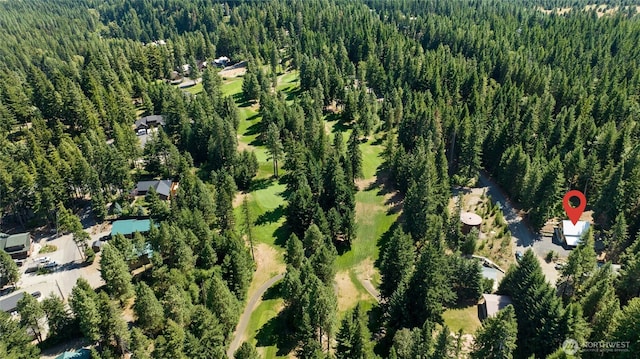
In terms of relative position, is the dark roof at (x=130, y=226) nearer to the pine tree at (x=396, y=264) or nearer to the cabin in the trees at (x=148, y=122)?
the cabin in the trees at (x=148, y=122)

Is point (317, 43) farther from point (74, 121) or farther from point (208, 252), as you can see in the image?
point (208, 252)

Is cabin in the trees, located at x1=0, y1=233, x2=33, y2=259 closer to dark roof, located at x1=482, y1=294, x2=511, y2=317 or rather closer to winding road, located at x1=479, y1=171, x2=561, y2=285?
dark roof, located at x1=482, y1=294, x2=511, y2=317

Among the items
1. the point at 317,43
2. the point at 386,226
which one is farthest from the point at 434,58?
the point at 386,226

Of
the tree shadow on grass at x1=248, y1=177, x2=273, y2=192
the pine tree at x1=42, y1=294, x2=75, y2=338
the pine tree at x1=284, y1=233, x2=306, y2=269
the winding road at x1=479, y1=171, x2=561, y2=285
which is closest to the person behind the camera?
the pine tree at x1=42, y1=294, x2=75, y2=338

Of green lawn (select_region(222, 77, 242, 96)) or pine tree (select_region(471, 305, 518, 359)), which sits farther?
green lawn (select_region(222, 77, 242, 96))

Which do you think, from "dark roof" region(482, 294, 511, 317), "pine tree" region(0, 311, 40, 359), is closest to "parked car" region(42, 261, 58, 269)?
"pine tree" region(0, 311, 40, 359)

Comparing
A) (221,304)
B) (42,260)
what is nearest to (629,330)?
(221,304)
